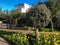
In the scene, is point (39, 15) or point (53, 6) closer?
point (39, 15)

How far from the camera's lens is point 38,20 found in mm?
12859

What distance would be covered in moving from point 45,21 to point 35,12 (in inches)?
37.7

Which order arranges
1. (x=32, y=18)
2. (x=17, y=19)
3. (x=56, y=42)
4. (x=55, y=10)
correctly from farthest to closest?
(x=17, y=19) → (x=55, y=10) → (x=32, y=18) → (x=56, y=42)

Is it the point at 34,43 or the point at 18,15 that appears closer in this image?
the point at 34,43

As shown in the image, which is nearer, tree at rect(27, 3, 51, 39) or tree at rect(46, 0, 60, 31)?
tree at rect(27, 3, 51, 39)

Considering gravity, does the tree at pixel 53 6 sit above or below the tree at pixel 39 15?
above

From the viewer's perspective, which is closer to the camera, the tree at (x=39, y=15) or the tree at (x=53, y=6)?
the tree at (x=39, y=15)

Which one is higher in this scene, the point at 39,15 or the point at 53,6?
the point at 53,6

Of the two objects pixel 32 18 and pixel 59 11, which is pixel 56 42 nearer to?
pixel 32 18

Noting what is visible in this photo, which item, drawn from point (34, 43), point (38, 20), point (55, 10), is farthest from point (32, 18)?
point (55, 10)

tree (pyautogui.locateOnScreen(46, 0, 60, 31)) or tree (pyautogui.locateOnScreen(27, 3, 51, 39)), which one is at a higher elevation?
tree (pyautogui.locateOnScreen(46, 0, 60, 31))

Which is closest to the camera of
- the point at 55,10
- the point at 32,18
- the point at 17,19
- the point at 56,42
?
the point at 56,42

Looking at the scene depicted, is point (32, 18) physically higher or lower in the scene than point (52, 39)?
higher

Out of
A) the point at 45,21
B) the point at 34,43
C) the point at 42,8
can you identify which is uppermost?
the point at 42,8
